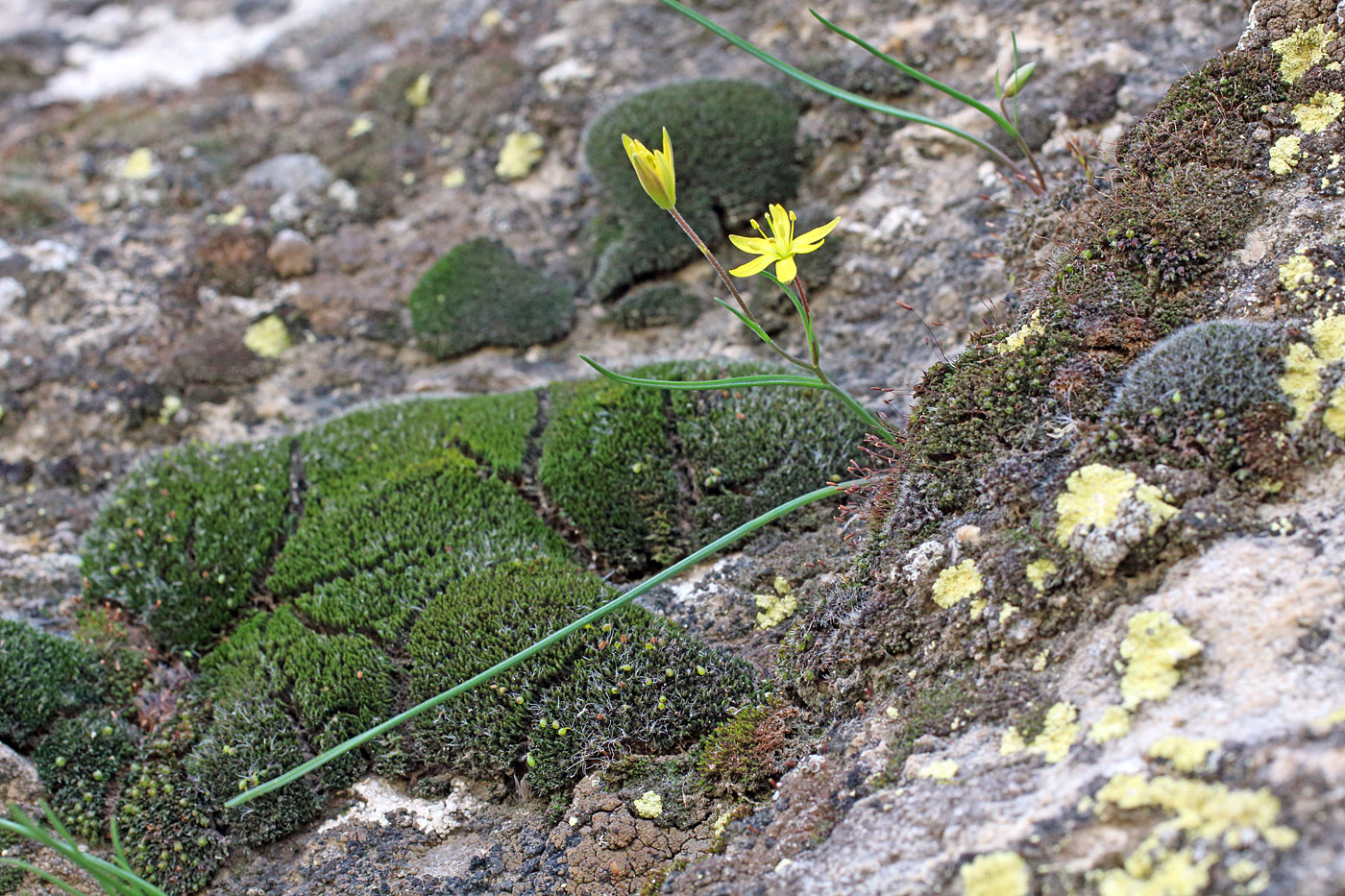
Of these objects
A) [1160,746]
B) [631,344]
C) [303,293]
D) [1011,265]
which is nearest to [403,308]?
[303,293]

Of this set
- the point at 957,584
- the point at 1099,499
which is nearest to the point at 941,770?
the point at 957,584

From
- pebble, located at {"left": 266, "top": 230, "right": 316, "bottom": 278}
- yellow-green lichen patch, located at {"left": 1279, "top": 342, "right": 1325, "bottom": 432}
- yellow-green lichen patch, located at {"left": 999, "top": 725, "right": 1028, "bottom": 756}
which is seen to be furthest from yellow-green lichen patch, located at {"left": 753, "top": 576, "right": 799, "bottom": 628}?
pebble, located at {"left": 266, "top": 230, "right": 316, "bottom": 278}

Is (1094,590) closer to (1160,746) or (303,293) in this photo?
(1160,746)

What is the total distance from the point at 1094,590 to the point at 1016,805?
742 mm

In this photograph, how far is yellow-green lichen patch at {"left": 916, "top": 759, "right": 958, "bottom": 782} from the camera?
2600mm

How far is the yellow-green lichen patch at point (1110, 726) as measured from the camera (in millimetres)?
2354

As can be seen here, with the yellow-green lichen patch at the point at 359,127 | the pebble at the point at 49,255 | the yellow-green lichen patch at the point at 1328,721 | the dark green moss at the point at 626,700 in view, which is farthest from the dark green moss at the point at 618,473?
the pebble at the point at 49,255

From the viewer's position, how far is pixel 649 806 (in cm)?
331

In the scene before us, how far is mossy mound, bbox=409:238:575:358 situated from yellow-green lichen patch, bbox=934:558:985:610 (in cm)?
383

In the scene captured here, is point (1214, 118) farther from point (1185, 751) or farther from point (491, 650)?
point (491, 650)

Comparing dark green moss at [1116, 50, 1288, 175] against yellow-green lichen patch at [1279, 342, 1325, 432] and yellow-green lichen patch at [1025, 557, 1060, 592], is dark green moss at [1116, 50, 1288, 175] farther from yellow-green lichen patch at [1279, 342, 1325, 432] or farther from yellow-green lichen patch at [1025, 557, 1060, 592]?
yellow-green lichen patch at [1025, 557, 1060, 592]

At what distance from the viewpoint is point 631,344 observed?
602cm

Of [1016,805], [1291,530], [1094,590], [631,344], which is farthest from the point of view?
[631,344]

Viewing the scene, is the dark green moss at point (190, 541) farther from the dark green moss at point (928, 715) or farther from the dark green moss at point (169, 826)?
the dark green moss at point (928, 715)
